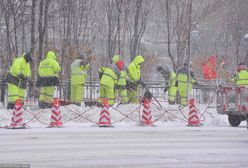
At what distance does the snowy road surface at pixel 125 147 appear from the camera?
461 inches

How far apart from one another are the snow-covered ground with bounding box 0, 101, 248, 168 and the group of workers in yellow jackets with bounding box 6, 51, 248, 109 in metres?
0.89

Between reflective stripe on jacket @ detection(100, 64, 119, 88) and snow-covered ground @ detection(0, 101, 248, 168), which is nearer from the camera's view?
snow-covered ground @ detection(0, 101, 248, 168)

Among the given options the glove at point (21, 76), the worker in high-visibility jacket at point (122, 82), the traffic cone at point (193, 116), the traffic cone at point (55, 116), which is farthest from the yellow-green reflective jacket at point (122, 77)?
the traffic cone at point (55, 116)

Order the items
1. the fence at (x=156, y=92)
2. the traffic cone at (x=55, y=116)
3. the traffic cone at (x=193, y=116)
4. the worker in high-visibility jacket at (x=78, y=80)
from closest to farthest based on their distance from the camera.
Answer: the traffic cone at (x=55, y=116), the traffic cone at (x=193, y=116), the worker in high-visibility jacket at (x=78, y=80), the fence at (x=156, y=92)

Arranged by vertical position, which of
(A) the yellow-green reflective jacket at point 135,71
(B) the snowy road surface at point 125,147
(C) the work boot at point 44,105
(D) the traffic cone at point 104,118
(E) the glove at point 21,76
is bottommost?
(B) the snowy road surface at point 125,147

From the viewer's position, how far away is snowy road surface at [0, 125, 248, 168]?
1170 centimetres

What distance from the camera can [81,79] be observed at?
22859 millimetres

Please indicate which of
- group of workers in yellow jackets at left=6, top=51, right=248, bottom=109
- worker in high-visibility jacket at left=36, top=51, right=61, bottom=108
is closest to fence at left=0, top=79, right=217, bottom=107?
group of workers in yellow jackets at left=6, top=51, right=248, bottom=109

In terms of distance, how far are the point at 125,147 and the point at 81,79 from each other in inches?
365

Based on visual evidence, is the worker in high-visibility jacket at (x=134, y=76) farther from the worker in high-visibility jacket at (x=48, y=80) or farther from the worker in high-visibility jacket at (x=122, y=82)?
the worker in high-visibility jacket at (x=48, y=80)

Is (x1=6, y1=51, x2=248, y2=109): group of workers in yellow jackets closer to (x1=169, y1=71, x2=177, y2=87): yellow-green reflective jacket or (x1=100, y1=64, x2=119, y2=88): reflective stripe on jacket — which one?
(x1=100, y1=64, x2=119, y2=88): reflective stripe on jacket

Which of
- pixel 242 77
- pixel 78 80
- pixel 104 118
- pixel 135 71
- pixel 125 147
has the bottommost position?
pixel 125 147

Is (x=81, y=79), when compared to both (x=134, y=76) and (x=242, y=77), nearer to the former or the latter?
(x=134, y=76)

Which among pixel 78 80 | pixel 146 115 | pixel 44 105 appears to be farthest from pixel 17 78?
pixel 146 115
